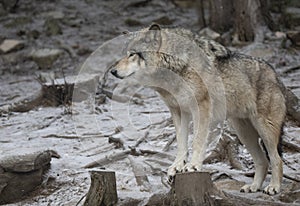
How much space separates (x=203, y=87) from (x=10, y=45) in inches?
417

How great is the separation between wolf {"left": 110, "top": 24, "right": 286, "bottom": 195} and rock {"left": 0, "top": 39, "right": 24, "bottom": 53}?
392 inches

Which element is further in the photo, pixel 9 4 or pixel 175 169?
pixel 9 4

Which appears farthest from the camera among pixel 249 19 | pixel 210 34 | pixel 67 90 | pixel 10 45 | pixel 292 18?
pixel 10 45

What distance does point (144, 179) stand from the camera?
20.5 feet

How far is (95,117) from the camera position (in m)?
9.34

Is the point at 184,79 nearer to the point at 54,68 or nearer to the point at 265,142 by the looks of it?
the point at 265,142

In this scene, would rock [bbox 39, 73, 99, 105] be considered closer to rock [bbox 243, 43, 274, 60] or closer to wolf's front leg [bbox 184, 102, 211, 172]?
rock [bbox 243, 43, 274, 60]

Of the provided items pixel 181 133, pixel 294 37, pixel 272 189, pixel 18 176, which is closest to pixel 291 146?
pixel 272 189

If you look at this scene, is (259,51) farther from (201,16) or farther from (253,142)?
(253,142)

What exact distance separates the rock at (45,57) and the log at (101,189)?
896cm

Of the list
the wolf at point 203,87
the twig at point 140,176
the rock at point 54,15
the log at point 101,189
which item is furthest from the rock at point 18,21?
the log at point 101,189

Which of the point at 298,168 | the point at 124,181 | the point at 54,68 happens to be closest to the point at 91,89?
the point at 54,68

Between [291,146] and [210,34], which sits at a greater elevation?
[210,34]

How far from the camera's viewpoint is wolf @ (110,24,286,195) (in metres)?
5.12
